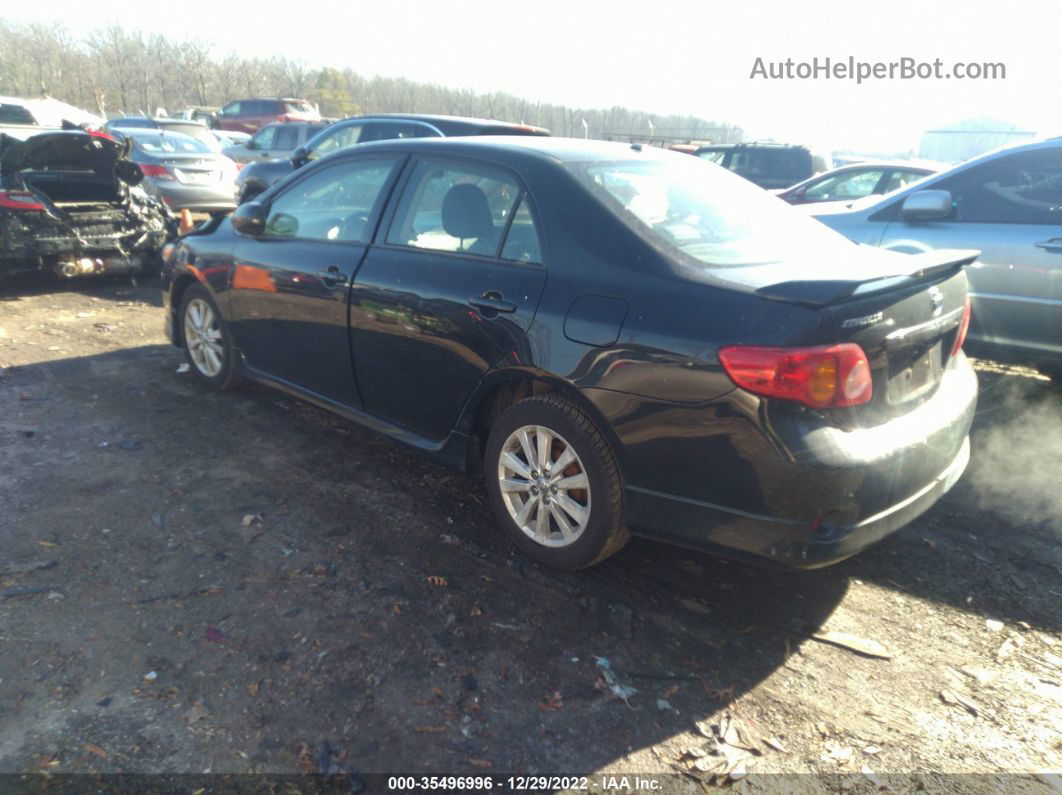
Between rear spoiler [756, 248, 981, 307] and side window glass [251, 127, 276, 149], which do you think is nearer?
rear spoiler [756, 248, 981, 307]

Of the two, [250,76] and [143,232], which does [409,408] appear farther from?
[250,76]

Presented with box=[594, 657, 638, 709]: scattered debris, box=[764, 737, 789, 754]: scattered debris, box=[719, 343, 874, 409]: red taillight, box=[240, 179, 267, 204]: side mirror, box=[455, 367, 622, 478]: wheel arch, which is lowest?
box=[764, 737, 789, 754]: scattered debris

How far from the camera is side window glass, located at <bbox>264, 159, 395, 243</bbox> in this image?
4098mm

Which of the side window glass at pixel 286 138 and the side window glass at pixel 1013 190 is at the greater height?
the side window glass at pixel 286 138

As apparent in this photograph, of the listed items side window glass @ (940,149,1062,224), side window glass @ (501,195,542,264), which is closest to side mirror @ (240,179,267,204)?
side window glass @ (501,195,542,264)

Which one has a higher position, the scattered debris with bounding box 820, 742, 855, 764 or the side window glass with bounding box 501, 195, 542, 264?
the side window glass with bounding box 501, 195, 542, 264

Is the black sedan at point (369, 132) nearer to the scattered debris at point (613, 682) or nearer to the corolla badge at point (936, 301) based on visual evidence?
the corolla badge at point (936, 301)

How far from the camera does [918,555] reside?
3572 mm

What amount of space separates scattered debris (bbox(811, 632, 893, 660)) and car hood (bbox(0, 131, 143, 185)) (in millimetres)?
8383

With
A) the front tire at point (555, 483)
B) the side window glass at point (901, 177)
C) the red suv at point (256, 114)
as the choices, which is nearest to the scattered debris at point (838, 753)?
the front tire at point (555, 483)

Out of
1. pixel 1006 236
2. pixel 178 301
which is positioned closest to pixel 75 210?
pixel 178 301

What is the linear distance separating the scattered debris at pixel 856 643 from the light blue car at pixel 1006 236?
3304mm

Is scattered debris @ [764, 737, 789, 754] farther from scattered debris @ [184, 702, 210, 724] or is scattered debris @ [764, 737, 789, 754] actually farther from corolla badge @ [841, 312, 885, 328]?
scattered debris @ [184, 702, 210, 724]

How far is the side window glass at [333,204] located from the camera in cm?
410
